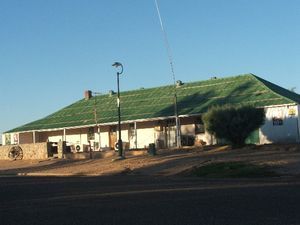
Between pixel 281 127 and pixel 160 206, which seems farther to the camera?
pixel 281 127

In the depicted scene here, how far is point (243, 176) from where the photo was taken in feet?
78.4

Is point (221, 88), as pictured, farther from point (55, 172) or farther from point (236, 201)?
point (236, 201)

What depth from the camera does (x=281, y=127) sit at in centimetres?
4109

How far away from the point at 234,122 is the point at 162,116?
1204 cm

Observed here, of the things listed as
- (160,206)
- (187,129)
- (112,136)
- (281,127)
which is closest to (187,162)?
(281,127)

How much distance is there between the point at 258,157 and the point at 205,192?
11751mm

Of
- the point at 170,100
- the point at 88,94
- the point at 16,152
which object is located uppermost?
the point at 88,94

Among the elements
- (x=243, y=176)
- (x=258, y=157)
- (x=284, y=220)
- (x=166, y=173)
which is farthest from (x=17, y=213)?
(x=258, y=157)

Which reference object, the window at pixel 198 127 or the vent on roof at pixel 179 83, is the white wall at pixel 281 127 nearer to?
the window at pixel 198 127

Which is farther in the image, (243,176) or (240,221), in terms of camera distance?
(243,176)

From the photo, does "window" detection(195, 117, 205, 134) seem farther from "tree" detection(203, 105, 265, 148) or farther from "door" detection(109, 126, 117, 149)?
"tree" detection(203, 105, 265, 148)

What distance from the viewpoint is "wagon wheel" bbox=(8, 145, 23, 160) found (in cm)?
4800

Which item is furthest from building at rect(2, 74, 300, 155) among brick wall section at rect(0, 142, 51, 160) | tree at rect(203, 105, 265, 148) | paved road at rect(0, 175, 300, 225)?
paved road at rect(0, 175, 300, 225)

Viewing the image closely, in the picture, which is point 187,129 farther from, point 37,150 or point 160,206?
point 160,206
